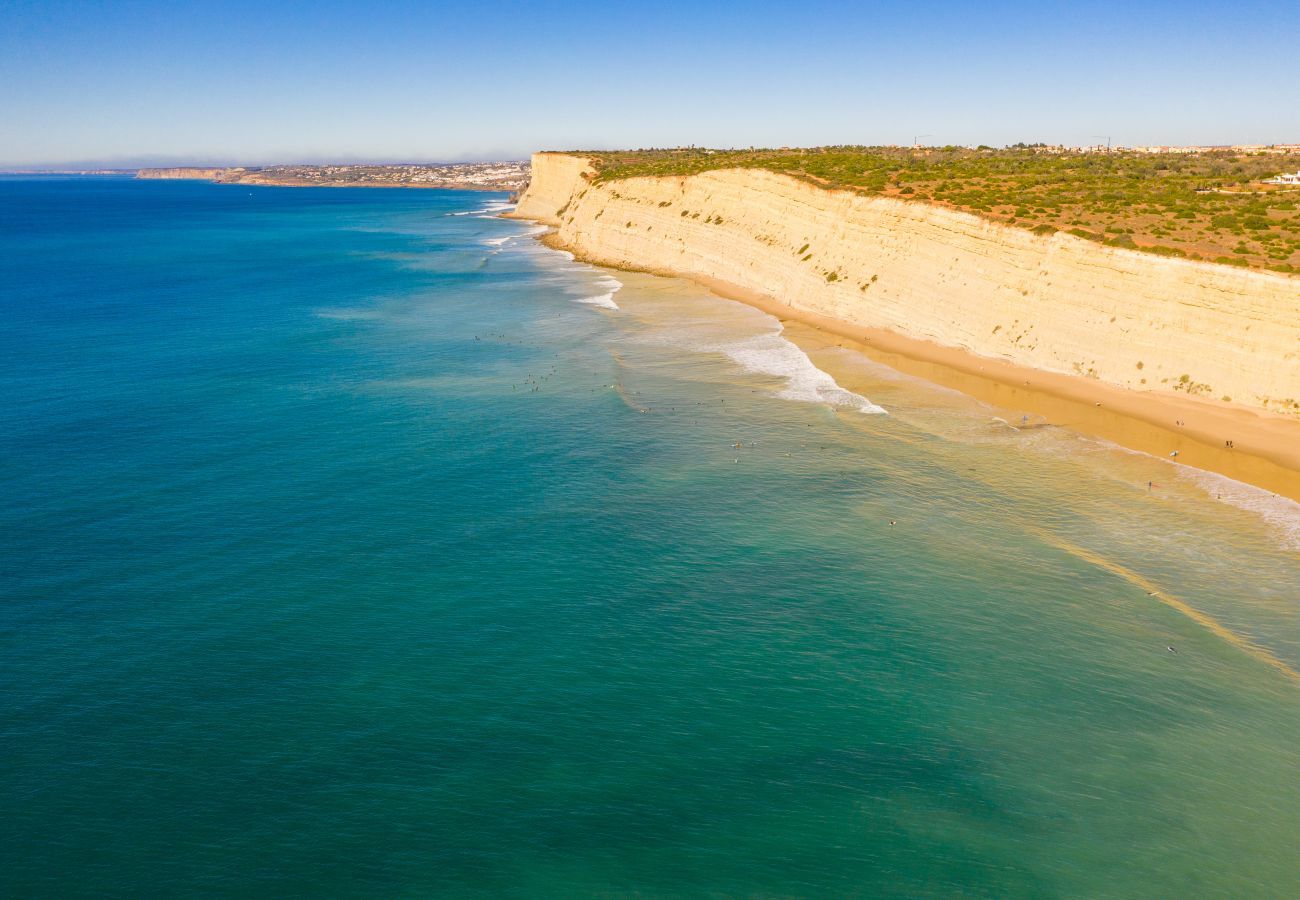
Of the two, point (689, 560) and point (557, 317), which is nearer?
point (689, 560)

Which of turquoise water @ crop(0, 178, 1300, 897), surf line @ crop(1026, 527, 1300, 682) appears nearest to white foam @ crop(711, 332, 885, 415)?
turquoise water @ crop(0, 178, 1300, 897)

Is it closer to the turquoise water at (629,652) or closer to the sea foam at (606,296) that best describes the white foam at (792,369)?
the turquoise water at (629,652)

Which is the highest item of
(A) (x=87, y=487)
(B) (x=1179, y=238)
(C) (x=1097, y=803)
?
(B) (x=1179, y=238)

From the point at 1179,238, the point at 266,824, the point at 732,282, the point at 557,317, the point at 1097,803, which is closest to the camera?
the point at 266,824

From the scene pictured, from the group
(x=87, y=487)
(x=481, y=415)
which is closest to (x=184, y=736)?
(x=87, y=487)

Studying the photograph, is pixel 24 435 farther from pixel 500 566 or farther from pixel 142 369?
pixel 500 566

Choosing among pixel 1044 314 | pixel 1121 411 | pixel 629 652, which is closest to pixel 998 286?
pixel 1044 314

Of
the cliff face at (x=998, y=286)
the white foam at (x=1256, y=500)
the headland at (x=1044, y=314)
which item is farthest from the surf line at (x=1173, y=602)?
the cliff face at (x=998, y=286)
